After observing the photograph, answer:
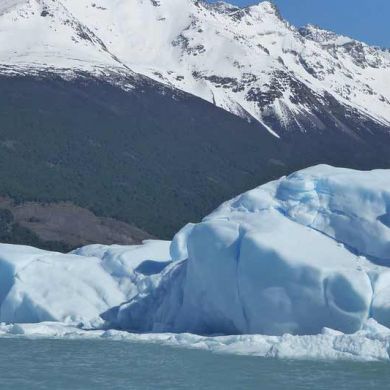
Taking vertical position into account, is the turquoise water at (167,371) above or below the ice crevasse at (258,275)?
below

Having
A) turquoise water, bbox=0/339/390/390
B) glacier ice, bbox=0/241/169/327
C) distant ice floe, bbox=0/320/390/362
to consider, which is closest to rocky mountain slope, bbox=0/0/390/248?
glacier ice, bbox=0/241/169/327

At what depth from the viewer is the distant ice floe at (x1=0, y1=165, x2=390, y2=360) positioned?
29875 mm

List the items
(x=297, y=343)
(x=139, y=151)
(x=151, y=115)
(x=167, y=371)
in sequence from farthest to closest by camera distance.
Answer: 1. (x=151, y=115)
2. (x=139, y=151)
3. (x=297, y=343)
4. (x=167, y=371)

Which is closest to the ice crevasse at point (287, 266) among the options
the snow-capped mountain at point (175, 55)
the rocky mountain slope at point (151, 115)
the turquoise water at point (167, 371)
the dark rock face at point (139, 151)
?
the turquoise water at point (167, 371)

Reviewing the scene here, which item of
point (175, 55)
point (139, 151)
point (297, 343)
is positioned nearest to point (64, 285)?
point (297, 343)

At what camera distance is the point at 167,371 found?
86.7 ft

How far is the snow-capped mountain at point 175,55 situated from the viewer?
6255 inches

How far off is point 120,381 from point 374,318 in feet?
28.0

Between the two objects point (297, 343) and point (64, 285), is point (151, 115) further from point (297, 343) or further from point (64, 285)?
point (297, 343)

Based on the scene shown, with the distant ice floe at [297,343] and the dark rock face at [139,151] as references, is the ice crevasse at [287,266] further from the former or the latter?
the dark rock face at [139,151]

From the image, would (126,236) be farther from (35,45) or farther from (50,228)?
(35,45)

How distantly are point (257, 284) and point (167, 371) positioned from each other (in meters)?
5.93

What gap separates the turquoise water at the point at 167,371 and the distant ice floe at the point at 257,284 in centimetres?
115

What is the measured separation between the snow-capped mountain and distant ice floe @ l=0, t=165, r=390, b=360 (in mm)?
108340
